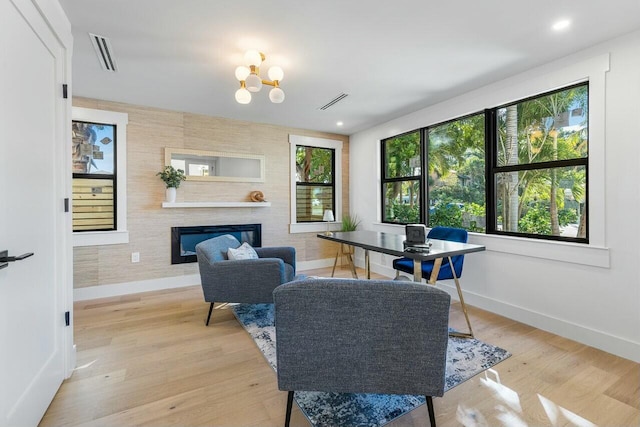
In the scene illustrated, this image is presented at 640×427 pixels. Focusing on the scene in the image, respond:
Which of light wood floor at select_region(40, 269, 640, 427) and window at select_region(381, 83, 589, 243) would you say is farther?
window at select_region(381, 83, 589, 243)

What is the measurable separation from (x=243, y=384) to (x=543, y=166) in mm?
3134

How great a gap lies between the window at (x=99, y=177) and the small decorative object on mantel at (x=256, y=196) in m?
1.62

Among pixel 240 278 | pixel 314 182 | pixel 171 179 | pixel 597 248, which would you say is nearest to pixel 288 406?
pixel 240 278

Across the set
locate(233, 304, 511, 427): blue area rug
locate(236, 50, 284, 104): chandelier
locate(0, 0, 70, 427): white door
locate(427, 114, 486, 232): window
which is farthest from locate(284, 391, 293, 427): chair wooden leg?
locate(427, 114, 486, 232): window

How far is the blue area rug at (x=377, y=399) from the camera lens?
1.57m

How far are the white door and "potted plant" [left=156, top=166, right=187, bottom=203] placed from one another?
190 centimetres

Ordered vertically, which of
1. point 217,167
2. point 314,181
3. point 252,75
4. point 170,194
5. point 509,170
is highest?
point 252,75

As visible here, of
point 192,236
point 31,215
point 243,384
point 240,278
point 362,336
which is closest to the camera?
point 362,336

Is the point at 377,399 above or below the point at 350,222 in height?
below

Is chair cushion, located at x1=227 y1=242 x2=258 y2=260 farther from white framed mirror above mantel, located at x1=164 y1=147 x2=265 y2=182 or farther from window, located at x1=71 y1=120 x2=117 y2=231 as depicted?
window, located at x1=71 y1=120 x2=117 y2=231

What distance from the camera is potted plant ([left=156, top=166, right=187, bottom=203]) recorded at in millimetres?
3805

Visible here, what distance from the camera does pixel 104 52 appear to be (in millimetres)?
2428

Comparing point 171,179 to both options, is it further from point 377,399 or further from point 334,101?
point 377,399

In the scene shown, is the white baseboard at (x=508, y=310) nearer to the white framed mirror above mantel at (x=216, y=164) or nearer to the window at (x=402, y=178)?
the window at (x=402, y=178)
